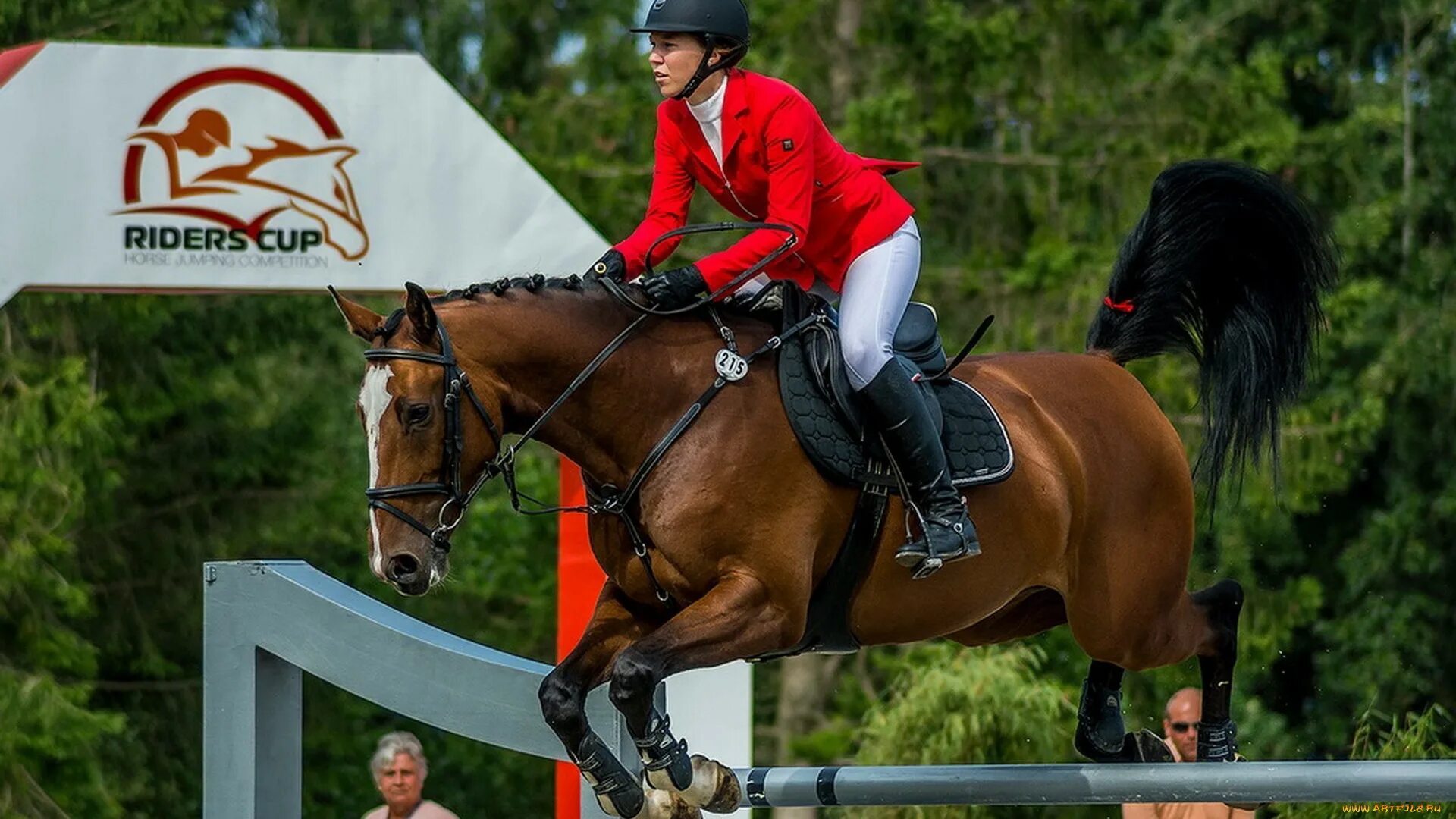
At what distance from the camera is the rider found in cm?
443

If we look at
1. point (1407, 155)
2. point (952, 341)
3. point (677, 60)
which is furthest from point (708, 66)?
point (1407, 155)

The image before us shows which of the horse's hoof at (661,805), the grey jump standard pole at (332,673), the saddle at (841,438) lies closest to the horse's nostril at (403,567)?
the grey jump standard pole at (332,673)

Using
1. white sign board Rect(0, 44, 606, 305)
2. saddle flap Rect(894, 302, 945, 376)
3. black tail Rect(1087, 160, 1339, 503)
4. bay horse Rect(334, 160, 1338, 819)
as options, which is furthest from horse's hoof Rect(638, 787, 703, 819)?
white sign board Rect(0, 44, 606, 305)

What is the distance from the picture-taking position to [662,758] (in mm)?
4277

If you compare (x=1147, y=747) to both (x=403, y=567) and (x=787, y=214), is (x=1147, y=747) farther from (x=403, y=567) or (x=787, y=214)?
(x=403, y=567)

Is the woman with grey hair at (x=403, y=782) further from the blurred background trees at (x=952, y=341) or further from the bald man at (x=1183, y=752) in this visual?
the blurred background trees at (x=952, y=341)

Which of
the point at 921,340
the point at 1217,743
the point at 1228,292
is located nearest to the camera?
the point at 921,340

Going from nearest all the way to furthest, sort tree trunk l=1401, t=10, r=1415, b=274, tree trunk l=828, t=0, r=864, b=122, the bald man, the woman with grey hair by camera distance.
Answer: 1. the bald man
2. the woman with grey hair
3. tree trunk l=828, t=0, r=864, b=122
4. tree trunk l=1401, t=10, r=1415, b=274

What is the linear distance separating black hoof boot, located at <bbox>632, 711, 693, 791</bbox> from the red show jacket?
984 millimetres

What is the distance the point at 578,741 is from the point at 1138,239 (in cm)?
247

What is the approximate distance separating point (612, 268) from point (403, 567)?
926 mm

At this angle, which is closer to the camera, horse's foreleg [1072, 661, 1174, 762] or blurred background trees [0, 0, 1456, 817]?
horse's foreleg [1072, 661, 1174, 762]

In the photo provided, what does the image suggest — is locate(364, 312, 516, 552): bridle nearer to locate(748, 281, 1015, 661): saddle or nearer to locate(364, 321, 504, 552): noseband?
locate(364, 321, 504, 552): noseband

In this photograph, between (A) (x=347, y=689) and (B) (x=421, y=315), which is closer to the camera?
(B) (x=421, y=315)
